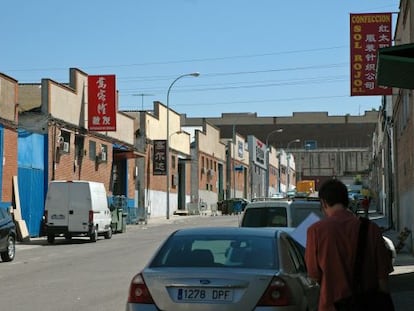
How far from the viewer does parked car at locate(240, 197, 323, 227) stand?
570 inches

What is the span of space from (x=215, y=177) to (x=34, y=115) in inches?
1875

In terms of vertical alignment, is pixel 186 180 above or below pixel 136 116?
below

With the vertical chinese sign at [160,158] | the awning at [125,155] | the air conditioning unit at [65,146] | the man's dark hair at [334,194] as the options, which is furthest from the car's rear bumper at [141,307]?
the vertical chinese sign at [160,158]

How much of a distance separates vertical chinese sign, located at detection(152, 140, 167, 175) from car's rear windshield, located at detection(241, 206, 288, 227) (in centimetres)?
4048

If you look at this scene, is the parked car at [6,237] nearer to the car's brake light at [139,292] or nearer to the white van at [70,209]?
the white van at [70,209]

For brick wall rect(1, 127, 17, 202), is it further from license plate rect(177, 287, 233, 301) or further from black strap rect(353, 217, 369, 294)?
black strap rect(353, 217, 369, 294)

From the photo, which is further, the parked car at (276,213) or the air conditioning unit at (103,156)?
the air conditioning unit at (103,156)

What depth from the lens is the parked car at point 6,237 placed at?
19.7 m

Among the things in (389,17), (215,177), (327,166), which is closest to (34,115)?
(389,17)

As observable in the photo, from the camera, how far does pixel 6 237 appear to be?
65.6 ft

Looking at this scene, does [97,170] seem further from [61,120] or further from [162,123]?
[162,123]

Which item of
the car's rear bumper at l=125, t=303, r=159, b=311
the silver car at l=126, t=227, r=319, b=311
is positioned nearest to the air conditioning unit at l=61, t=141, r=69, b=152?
the silver car at l=126, t=227, r=319, b=311

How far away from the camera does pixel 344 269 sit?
5.00 metres

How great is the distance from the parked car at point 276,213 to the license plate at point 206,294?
26.3 ft
